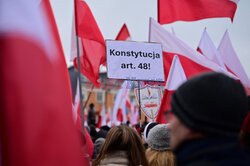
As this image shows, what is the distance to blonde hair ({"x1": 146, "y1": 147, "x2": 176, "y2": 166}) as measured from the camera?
2.75 metres

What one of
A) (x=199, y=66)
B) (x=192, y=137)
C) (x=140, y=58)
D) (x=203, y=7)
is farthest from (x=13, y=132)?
(x=203, y=7)

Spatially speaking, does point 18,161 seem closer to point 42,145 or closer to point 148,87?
point 42,145

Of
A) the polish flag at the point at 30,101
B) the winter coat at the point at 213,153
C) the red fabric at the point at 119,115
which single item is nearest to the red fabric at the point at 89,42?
the polish flag at the point at 30,101

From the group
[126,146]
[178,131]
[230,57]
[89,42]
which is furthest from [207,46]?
[178,131]

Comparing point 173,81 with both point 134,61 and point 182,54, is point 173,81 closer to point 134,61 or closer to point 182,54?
point 134,61

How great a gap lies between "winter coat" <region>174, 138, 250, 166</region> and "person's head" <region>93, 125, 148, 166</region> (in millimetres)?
1395

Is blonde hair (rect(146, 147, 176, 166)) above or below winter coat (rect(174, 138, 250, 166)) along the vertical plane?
below

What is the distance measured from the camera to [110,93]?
200 feet

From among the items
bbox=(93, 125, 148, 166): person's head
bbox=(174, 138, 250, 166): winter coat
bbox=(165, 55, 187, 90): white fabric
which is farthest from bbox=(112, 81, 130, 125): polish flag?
bbox=(174, 138, 250, 166): winter coat

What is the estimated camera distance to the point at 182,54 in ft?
18.1

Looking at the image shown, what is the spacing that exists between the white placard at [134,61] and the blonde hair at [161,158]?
1.92 m

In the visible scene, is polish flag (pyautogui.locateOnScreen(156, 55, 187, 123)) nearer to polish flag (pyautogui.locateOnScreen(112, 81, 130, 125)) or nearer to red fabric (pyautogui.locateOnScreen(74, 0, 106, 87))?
red fabric (pyautogui.locateOnScreen(74, 0, 106, 87))

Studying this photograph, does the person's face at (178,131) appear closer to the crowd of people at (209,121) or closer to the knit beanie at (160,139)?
the crowd of people at (209,121)

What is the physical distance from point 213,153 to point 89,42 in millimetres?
5291
